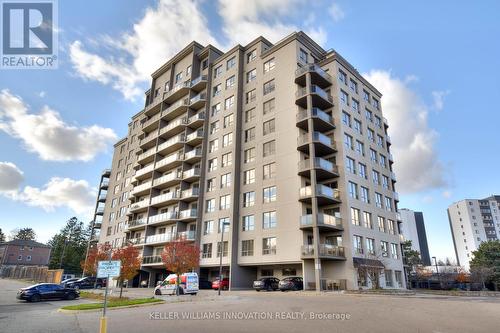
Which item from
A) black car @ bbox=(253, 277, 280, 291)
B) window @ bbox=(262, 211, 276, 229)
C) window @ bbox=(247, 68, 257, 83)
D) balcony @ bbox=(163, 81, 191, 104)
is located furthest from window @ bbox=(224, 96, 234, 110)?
black car @ bbox=(253, 277, 280, 291)

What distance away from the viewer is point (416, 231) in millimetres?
132500

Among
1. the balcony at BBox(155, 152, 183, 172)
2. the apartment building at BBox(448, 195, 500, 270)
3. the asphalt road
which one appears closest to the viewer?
the asphalt road

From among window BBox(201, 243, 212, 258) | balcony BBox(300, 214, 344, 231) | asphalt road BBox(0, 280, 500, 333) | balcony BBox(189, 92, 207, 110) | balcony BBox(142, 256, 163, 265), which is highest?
balcony BBox(189, 92, 207, 110)

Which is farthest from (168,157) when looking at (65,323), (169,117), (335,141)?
(65,323)

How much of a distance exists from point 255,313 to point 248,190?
2641 centimetres

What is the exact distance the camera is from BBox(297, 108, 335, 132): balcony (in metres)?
37.9

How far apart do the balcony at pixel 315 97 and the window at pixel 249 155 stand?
854cm

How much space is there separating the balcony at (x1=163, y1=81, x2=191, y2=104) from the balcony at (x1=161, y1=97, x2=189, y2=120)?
1.14m

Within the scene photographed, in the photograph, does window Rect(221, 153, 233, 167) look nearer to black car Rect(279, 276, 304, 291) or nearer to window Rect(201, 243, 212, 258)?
window Rect(201, 243, 212, 258)

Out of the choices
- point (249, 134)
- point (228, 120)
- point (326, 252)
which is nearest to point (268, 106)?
point (249, 134)

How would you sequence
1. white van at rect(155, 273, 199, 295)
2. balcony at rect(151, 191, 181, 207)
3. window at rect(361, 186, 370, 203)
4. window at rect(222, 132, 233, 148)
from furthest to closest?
balcony at rect(151, 191, 181, 207) → window at rect(222, 132, 233, 148) → window at rect(361, 186, 370, 203) → white van at rect(155, 273, 199, 295)

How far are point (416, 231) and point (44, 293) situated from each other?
136m

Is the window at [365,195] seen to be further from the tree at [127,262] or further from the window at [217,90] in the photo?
the tree at [127,262]

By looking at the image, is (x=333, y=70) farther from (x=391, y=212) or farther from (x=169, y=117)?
(x=169, y=117)
